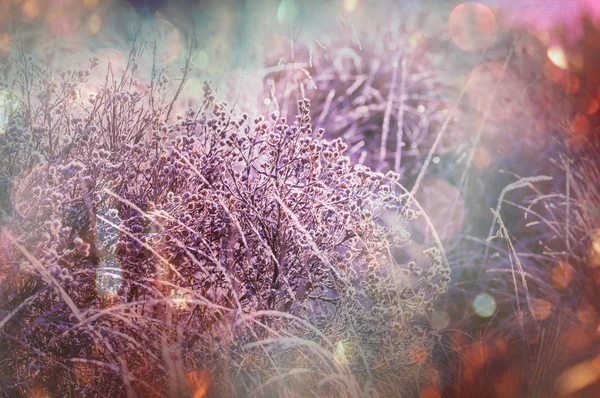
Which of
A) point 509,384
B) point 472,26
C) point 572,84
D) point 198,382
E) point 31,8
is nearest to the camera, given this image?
point 198,382

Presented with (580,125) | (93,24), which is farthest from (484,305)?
(93,24)

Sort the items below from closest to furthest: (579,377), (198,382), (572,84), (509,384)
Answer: (198,382)
(509,384)
(579,377)
(572,84)

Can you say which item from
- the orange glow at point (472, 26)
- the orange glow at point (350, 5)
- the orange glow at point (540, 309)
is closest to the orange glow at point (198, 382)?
the orange glow at point (540, 309)

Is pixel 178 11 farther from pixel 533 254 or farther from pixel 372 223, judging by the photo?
pixel 533 254

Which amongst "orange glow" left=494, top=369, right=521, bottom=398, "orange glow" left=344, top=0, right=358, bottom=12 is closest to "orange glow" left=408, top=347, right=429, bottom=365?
"orange glow" left=494, top=369, right=521, bottom=398

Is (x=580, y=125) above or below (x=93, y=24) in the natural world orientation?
below

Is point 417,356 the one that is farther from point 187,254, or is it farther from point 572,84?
point 572,84

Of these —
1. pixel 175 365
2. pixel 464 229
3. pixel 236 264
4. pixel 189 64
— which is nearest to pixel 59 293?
pixel 175 365

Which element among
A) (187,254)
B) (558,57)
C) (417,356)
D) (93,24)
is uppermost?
(93,24)
